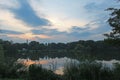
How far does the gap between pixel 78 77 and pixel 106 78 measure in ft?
4.14

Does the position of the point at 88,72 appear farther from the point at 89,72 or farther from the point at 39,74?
the point at 39,74

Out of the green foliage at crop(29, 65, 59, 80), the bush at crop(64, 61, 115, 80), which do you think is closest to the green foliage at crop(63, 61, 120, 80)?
the bush at crop(64, 61, 115, 80)

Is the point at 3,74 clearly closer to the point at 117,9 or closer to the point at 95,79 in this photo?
the point at 95,79

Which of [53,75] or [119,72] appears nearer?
[119,72]

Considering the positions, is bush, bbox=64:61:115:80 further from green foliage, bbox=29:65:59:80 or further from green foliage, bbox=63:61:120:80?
green foliage, bbox=29:65:59:80

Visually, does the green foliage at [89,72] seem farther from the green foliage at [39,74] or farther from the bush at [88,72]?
the green foliage at [39,74]

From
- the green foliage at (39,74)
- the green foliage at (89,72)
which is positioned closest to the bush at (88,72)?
the green foliage at (89,72)

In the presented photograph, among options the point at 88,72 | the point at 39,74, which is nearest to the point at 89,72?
the point at 88,72

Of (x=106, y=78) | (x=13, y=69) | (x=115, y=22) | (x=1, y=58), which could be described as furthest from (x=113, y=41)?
(x=1, y=58)

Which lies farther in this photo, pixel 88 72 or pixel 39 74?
pixel 39 74

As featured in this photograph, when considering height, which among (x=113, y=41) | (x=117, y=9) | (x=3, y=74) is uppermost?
(x=117, y=9)

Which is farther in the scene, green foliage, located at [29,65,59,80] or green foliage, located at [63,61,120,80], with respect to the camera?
green foliage, located at [29,65,59,80]

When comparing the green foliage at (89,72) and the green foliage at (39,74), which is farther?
the green foliage at (39,74)

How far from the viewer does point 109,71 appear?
15.2 m
